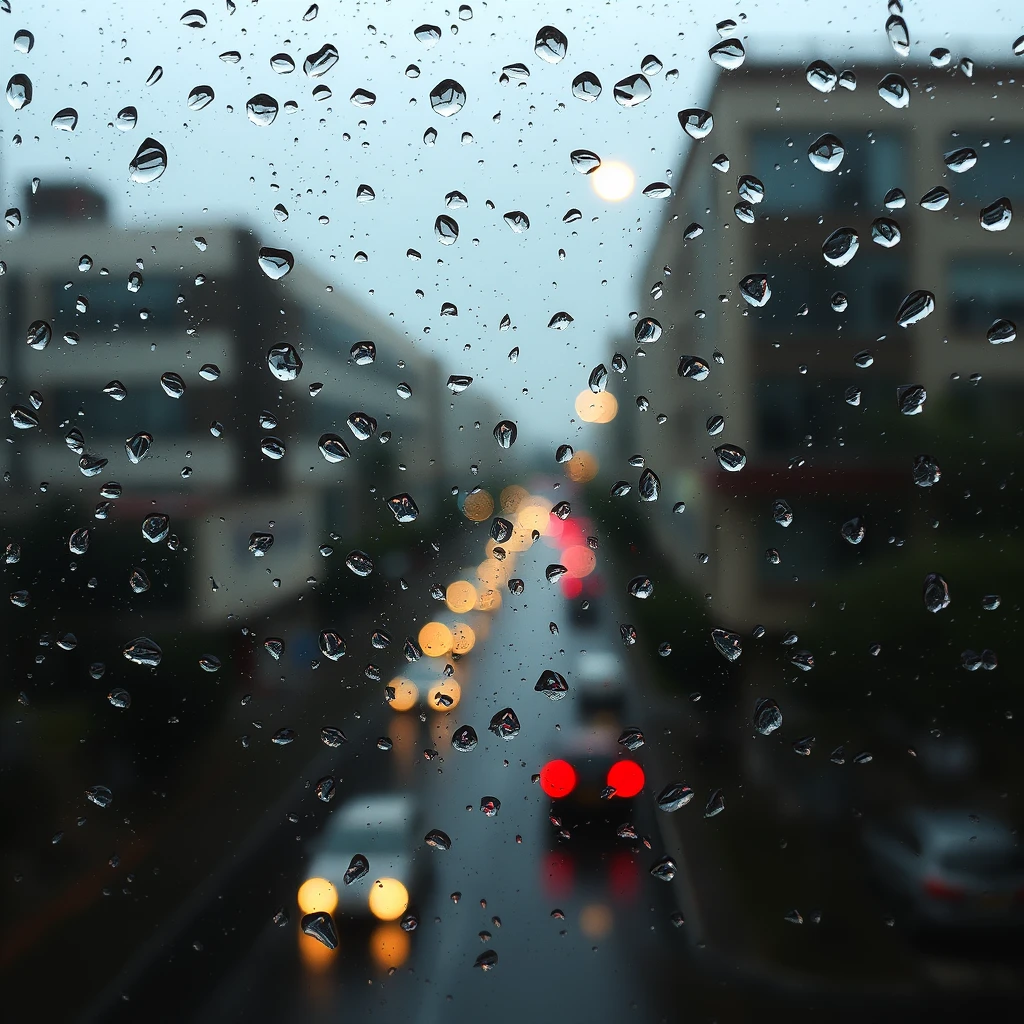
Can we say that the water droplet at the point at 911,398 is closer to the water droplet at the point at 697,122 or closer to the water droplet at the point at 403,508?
the water droplet at the point at 697,122

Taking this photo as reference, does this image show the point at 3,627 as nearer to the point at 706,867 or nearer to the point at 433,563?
the point at 433,563

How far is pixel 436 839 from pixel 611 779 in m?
0.23

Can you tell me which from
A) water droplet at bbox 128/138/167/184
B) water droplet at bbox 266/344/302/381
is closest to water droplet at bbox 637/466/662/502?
water droplet at bbox 266/344/302/381

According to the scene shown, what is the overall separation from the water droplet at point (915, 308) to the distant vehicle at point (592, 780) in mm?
613

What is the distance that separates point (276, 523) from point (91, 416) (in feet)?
0.97

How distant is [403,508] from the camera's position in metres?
0.88

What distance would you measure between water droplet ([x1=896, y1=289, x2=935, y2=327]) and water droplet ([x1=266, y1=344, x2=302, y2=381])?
0.75 meters

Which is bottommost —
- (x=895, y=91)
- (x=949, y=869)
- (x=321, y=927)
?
(x=321, y=927)

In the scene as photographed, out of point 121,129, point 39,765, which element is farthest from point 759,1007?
point 121,129

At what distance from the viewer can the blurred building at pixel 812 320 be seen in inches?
33.5

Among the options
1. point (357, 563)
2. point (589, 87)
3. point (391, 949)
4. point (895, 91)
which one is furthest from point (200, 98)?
point (391, 949)

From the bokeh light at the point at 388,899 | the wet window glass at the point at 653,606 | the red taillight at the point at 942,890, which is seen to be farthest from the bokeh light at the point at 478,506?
the red taillight at the point at 942,890

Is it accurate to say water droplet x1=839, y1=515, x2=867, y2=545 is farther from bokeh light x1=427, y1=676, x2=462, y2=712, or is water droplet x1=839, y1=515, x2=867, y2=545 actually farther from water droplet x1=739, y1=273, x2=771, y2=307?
bokeh light x1=427, y1=676, x2=462, y2=712

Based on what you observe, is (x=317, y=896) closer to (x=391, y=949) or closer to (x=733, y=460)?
(x=391, y=949)
